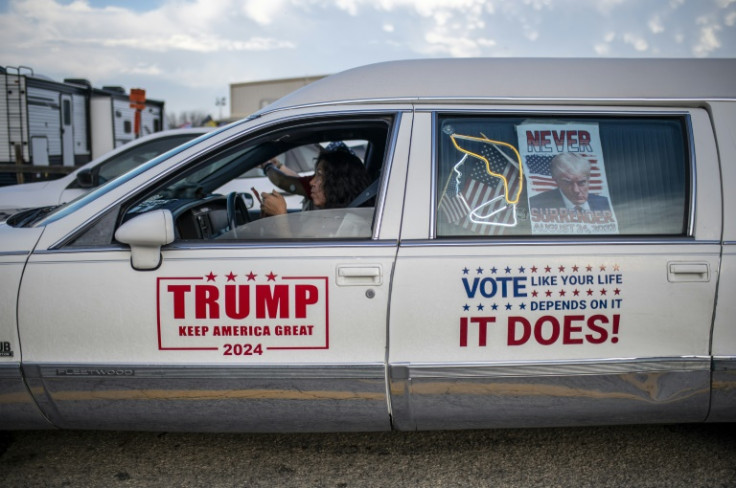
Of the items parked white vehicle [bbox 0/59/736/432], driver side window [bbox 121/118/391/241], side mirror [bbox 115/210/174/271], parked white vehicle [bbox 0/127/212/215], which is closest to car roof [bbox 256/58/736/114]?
parked white vehicle [bbox 0/59/736/432]

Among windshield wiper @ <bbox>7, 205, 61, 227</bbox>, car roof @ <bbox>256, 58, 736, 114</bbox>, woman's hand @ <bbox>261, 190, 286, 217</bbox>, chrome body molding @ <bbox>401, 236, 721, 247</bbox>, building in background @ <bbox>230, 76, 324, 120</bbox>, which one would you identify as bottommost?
chrome body molding @ <bbox>401, 236, 721, 247</bbox>

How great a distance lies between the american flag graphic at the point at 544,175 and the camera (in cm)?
277

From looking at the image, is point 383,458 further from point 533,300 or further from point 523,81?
point 523,81

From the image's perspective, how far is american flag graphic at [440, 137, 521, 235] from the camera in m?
2.73

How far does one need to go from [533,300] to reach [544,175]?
521 mm

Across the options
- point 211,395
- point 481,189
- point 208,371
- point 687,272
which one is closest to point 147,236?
point 208,371

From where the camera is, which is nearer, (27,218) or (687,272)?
(687,272)

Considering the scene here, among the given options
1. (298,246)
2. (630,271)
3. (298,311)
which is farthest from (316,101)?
(630,271)

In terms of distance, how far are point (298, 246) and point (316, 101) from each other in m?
0.64

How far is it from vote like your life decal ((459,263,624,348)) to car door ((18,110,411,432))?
352 millimetres

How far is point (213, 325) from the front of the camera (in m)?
2.67

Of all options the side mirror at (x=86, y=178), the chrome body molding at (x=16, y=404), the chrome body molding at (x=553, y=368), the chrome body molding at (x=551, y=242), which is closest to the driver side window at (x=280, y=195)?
the chrome body molding at (x=551, y=242)

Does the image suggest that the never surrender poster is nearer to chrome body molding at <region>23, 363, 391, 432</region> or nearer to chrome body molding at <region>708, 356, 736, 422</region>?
chrome body molding at <region>708, 356, 736, 422</region>

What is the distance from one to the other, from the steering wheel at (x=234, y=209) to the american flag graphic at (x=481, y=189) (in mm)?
1423
